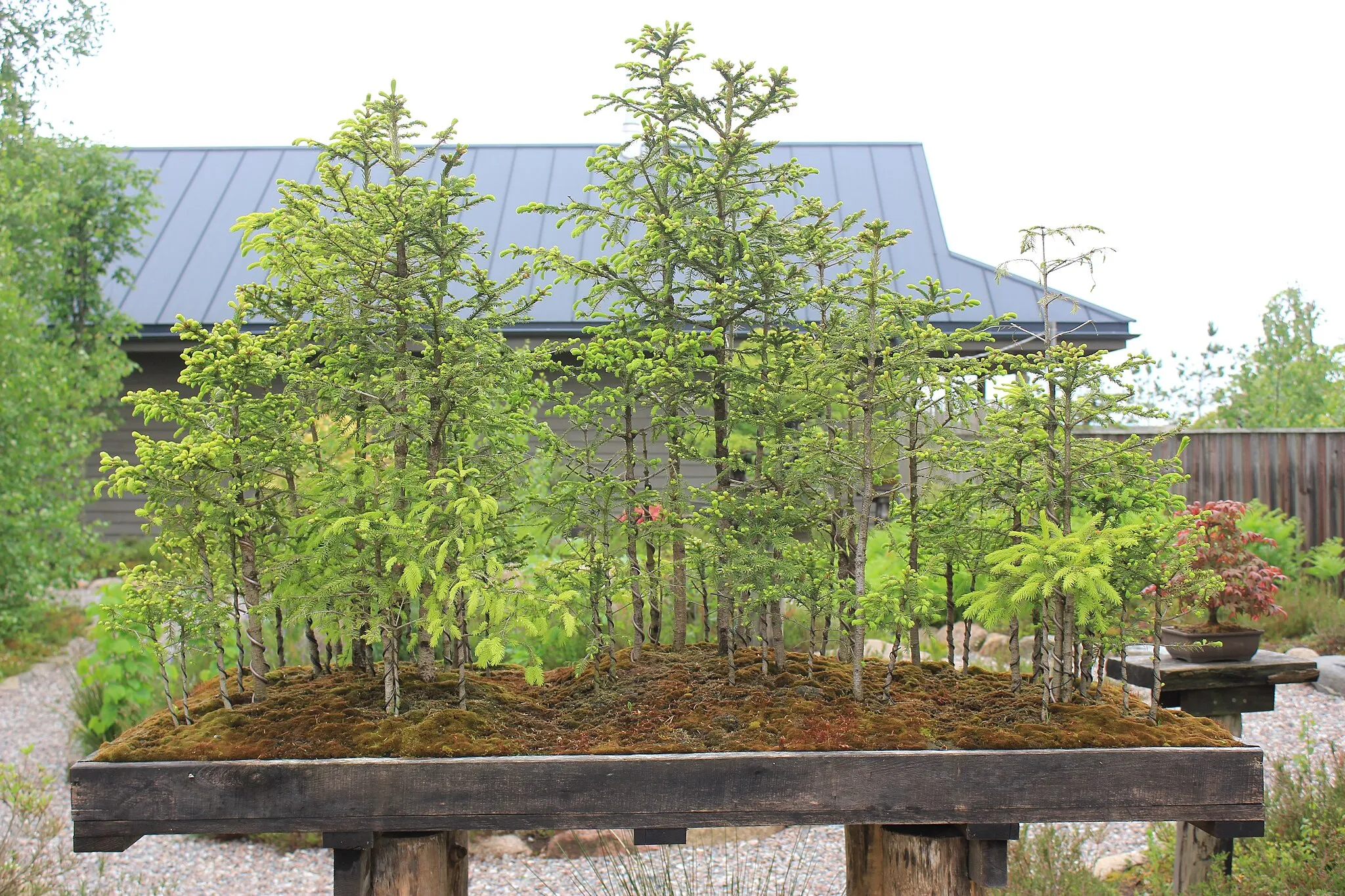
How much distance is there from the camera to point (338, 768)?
2.86m

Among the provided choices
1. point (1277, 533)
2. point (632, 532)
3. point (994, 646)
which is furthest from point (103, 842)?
point (1277, 533)

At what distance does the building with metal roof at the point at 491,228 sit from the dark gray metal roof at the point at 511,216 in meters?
0.02

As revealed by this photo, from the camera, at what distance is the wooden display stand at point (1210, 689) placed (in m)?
4.18

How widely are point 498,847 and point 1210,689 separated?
12.2 feet

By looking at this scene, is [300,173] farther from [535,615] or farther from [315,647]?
[535,615]

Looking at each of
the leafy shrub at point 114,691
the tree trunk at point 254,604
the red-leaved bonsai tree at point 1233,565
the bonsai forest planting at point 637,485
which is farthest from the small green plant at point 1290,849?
the leafy shrub at point 114,691

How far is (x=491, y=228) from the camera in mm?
11422

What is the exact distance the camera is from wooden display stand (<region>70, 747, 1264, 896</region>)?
2.84 m

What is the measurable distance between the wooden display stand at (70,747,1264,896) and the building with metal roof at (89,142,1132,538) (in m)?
6.48

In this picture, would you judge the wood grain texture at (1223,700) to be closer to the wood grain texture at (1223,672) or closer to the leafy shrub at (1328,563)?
the wood grain texture at (1223,672)

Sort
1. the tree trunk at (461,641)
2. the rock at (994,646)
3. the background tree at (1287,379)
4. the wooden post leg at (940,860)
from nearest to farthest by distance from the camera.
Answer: the wooden post leg at (940,860), the tree trunk at (461,641), the rock at (994,646), the background tree at (1287,379)

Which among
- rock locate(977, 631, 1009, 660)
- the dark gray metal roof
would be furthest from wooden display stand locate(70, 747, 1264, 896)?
the dark gray metal roof

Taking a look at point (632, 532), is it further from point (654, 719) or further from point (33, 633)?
point (33, 633)

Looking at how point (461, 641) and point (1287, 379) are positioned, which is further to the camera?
point (1287, 379)
